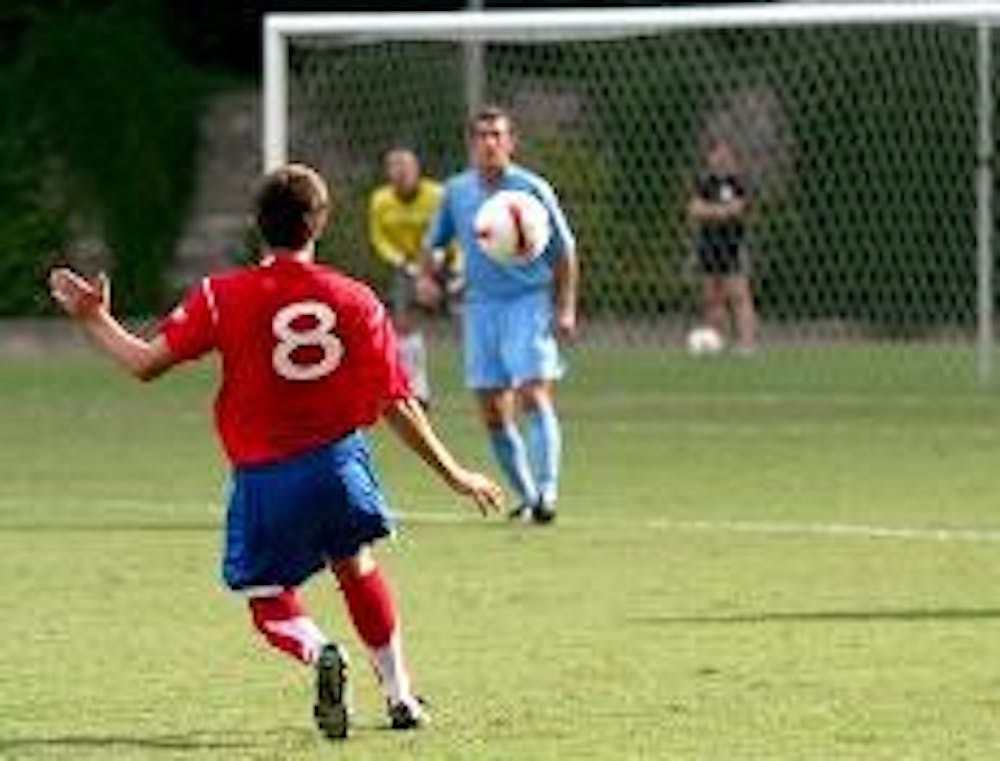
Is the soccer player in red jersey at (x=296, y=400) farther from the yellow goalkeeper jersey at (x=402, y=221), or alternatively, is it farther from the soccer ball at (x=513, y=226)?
the yellow goalkeeper jersey at (x=402, y=221)

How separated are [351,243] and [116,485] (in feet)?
36.9

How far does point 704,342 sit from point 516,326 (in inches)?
616

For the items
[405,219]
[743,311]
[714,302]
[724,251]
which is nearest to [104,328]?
[405,219]

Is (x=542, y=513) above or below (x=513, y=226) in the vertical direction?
below

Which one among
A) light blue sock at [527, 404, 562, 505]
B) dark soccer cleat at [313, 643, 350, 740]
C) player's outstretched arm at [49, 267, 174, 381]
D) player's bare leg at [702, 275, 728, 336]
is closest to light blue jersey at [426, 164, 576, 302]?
light blue sock at [527, 404, 562, 505]

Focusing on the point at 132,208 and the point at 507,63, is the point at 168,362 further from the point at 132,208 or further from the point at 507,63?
the point at 132,208

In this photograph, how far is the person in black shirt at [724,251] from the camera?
1307 inches

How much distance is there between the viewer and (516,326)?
19.1 meters

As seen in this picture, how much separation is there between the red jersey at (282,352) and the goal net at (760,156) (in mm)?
19613

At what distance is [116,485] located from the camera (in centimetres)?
2111

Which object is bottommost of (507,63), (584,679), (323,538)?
(507,63)

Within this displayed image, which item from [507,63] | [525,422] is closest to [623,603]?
[525,422]

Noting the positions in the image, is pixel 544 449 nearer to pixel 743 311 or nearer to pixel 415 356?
pixel 415 356

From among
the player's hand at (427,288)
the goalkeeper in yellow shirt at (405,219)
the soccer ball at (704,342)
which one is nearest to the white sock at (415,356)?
the goalkeeper in yellow shirt at (405,219)
